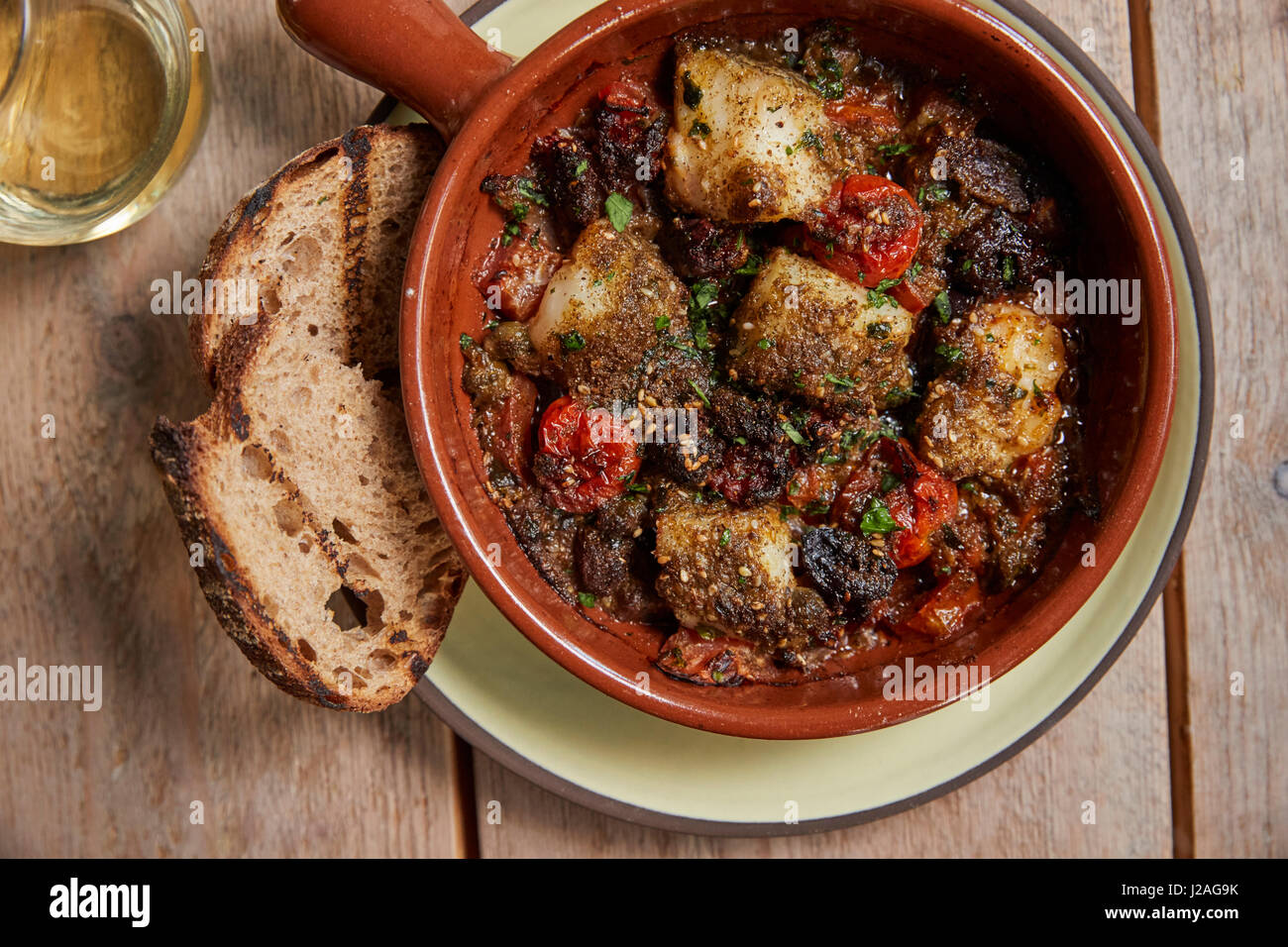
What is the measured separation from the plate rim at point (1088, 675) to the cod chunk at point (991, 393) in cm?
55

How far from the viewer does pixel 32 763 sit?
10.1 feet

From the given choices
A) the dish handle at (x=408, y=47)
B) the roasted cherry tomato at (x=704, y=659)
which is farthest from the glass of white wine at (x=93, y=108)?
the roasted cherry tomato at (x=704, y=659)

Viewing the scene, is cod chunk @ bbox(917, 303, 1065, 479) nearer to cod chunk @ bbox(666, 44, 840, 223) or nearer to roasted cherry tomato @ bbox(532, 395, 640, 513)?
cod chunk @ bbox(666, 44, 840, 223)

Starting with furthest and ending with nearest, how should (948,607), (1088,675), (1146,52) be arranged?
(1146,52)
(1088,675)
(948,607)

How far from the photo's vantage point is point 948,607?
2451 mm

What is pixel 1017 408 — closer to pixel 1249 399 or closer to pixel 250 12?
pixel 1249 399

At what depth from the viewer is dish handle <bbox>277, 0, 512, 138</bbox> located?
7.34ft

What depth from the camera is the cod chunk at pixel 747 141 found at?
2.27m

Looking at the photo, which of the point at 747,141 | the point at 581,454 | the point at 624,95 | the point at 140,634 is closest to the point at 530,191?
the point at 624,95

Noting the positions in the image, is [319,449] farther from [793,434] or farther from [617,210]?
[793,434]

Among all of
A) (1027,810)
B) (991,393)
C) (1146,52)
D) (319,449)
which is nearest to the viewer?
(991,393)

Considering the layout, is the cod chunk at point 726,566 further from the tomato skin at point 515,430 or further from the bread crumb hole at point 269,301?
the bread crumb hole at point 269,301

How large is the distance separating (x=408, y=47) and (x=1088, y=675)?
2.40 meters
